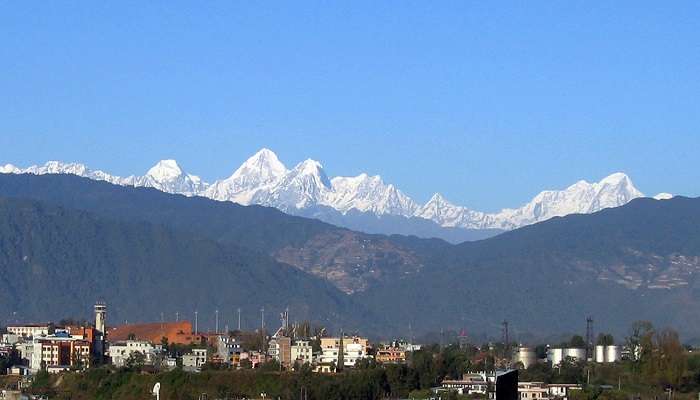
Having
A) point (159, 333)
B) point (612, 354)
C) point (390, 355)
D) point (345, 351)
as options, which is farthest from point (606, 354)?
point (159, 333)

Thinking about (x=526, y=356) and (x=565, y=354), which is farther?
(x=565, y=354)

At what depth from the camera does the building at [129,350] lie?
369 ft

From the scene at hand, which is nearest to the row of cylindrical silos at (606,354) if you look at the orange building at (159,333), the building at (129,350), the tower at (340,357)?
the tower at (340,357)

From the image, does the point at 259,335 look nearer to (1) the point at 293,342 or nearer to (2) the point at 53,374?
(1) the point at 293,342

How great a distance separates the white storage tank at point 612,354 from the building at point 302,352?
14999 mm

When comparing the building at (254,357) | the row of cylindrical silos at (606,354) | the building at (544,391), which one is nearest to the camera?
the building at (544,391)

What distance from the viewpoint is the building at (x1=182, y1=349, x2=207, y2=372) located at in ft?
325

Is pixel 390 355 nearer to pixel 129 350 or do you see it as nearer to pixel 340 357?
pixel 340 357

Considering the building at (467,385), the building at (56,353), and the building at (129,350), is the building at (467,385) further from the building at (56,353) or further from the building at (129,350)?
the building at (129,350)

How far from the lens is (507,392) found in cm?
2039

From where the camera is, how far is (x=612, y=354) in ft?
334

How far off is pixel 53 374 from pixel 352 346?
66.7 ft

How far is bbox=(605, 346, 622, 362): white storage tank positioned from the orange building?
32.1m

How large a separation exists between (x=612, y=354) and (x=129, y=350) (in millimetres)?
29431
